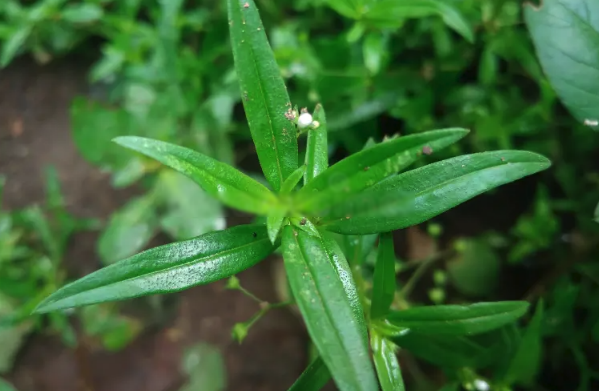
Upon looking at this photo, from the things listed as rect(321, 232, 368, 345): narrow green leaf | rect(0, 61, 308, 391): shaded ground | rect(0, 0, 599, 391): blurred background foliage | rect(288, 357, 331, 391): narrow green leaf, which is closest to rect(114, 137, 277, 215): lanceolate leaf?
rect(321, 232, 368, 345): narrow green leaf

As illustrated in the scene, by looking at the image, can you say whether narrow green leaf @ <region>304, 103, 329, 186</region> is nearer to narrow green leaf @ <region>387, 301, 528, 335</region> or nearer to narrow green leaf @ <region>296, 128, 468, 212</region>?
narrow green leaf @ <region>296, 128, 468, 212</region>

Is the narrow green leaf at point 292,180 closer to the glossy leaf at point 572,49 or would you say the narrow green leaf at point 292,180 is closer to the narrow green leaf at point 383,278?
the narrow green leaf at point 383,278

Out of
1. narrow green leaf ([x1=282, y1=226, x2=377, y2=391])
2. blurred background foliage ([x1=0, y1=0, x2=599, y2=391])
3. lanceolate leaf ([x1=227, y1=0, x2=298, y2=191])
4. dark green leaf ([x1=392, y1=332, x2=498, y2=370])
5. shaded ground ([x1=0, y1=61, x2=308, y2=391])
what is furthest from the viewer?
shaded ground ([x1=0, y1=61, x2=308, y2=391])

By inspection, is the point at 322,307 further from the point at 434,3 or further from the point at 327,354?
the point at 434,3

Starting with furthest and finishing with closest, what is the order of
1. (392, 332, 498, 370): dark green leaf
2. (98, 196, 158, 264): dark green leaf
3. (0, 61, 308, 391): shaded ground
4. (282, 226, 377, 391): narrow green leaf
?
(0, 61, 308, 391): shaded ground → (98, 196, 158, 264): dark green leaf → (392, 332, 498, 370): dark green leaf → (282, 226, 377, 391): narrow green leaf

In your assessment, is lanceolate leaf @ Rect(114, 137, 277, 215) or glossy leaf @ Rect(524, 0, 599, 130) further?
glossy leaf @ Rect(524, 0, 599, 130)

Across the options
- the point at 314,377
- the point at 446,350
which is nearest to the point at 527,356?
the point at 446,350

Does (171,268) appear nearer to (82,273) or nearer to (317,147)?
(317,147)
